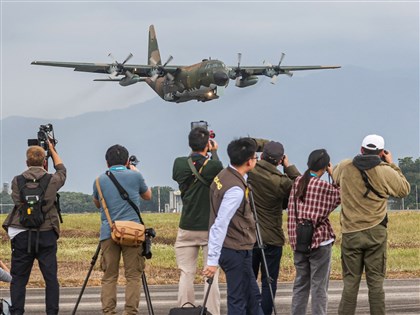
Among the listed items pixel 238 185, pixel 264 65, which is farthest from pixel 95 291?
pixel 264 65

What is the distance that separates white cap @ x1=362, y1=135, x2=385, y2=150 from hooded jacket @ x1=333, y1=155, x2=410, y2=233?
108 mm

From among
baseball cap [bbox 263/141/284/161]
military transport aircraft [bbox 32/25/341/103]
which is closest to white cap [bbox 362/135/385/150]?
baseball cap [bbox 263/141/284/161]

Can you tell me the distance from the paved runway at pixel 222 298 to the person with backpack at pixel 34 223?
191cm

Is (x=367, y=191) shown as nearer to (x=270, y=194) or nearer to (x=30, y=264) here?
(x=270, y=194)

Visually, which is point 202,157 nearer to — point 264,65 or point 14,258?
point 14,258

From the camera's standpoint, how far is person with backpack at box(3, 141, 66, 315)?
1221cm

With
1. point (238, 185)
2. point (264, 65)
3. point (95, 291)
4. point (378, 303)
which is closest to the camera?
point (238, 185)

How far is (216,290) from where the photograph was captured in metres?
12.0

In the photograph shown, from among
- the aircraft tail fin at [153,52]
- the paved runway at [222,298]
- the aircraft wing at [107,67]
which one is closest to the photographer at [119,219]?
the paved runway at [222,298]

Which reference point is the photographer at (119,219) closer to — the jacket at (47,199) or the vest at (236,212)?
the jacket at (47,199)

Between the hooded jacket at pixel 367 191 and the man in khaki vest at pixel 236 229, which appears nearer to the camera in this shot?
the man in khaki vest at pixel 236 229

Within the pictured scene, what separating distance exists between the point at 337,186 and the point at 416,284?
6.28 metres

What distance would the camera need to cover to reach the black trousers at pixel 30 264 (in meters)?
12.3

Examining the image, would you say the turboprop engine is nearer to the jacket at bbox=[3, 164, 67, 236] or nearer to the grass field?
the grass field
